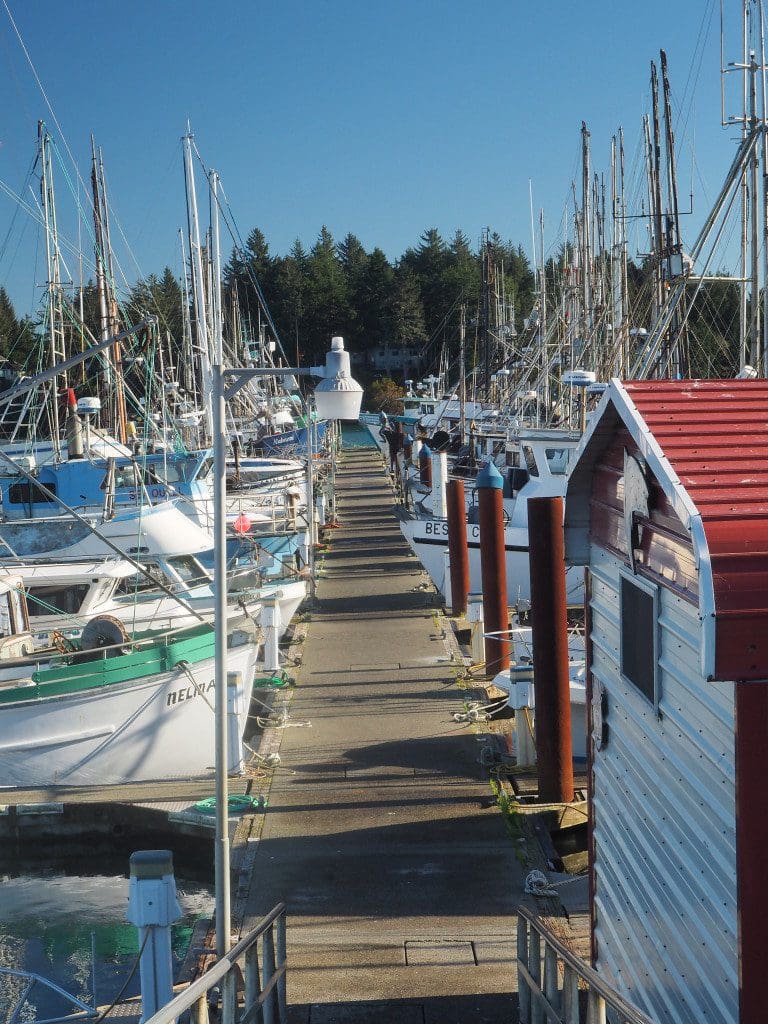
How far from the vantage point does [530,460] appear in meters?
28.4

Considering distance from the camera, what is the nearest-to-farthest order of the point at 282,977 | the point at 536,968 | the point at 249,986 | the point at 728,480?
the point at 728,480 → the point at 249,986 → the point at 536,968 → the point at 282,977

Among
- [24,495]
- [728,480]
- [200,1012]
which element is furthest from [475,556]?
[728,480]

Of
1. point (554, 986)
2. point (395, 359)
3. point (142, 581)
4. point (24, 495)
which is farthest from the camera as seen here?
point (395, 359)

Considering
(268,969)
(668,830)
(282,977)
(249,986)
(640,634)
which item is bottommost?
(282,977)

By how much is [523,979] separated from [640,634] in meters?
2.66

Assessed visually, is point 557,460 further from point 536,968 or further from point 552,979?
point 552,979

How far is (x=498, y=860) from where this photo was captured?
1014cm

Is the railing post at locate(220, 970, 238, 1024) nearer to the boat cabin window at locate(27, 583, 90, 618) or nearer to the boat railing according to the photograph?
the boat railing

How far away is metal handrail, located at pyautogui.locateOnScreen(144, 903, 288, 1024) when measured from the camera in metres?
5.26

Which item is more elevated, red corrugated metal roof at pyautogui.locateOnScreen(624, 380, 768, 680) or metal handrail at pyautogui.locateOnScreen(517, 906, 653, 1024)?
red corrugated metal roof at pyautogui.locateOnScreen(624, 380, 768, 680)

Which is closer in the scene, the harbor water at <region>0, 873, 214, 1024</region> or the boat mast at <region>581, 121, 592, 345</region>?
the harbor water at <region>0, 873, 214, 1024</region>

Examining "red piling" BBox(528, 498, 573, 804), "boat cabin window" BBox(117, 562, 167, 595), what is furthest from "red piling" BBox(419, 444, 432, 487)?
"red piling" BBox(528, 498, 573, 804)

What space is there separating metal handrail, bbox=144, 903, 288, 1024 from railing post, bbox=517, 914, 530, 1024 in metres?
1.57

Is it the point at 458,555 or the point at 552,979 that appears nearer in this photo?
the point at 552,979
